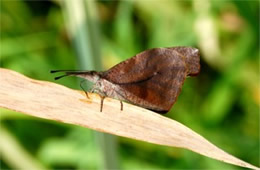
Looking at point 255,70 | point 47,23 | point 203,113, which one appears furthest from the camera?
point 47,23

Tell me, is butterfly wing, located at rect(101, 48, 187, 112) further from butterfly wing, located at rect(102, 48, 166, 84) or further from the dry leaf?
the dry leaf

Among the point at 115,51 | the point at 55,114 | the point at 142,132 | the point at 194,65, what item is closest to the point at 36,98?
the point at 55,114

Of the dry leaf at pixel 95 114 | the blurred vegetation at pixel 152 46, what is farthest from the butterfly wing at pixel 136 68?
the blurred vegetation at pixel 152 46

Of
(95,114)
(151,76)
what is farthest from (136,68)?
(95,114)

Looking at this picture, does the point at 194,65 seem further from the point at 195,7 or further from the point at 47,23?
the point at 47,23

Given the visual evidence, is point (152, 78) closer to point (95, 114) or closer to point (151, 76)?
point (151, 76)

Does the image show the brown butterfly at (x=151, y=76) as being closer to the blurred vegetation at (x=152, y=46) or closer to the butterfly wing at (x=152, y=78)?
the butterfly wing at (x=152, y=78)

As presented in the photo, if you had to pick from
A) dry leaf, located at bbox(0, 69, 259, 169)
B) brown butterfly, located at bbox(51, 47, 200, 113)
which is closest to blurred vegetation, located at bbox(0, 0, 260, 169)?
brown butterfly, located at bbox(51, 47, 200, 113)
